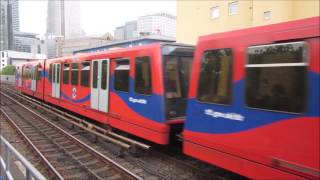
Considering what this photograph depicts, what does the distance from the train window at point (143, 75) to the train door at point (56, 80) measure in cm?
834

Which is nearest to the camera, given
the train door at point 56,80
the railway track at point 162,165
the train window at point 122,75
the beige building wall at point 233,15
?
the railway track at point 162,165

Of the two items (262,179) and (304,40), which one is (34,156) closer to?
(262,179)

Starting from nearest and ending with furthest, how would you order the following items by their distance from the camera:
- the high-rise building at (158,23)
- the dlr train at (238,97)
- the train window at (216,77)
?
the dlr train at (238,97) < the train window at (216,77) < the high-rise building at (158,23)

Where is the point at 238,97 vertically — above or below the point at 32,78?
above

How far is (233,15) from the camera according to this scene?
27.9 metres

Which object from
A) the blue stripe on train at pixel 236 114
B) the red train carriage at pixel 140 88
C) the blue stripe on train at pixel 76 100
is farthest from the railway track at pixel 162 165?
the blue stripe on train at pixel 76 100

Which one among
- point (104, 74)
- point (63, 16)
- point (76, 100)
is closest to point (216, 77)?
point (104, 74)

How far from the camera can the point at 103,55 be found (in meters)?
11.3

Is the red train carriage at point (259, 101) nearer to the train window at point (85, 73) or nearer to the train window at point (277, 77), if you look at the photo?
the train window at point (277, 77)

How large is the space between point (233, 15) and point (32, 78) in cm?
1556

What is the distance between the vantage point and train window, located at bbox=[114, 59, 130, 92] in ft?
32.0

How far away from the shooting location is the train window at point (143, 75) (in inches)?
344

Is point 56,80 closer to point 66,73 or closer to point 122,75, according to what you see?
point 66,73

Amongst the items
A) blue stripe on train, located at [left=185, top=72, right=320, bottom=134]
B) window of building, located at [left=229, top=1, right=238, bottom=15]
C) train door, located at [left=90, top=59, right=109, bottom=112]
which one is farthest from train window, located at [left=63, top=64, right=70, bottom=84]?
window of building, located at [left=229, top=1, right=238, bottom=15]
